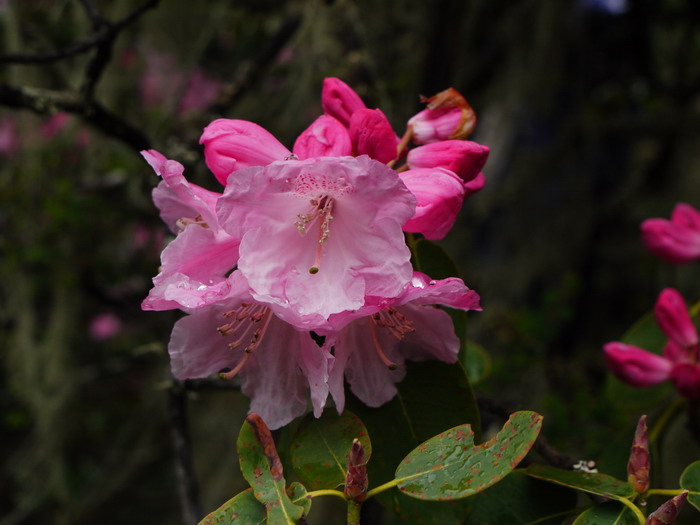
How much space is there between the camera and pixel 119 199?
209 centimetres

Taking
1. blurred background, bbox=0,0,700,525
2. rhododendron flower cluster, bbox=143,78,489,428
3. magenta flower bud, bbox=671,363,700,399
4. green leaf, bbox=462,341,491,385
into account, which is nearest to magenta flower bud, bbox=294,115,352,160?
rhododendron flower cluster, bbox=143,78,489,428

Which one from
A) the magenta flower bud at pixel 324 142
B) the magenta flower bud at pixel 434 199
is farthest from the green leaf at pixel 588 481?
the magenta flower bud at pixel 324 142

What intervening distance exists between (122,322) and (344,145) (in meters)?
2.25

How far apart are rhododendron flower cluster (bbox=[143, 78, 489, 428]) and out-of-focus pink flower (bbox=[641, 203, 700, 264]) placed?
512mm

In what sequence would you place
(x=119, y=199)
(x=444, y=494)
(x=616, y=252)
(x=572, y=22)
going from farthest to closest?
(x=616, y=252) < (x=119, y=199) < (x=572, y=22) < (x=444, y=494)

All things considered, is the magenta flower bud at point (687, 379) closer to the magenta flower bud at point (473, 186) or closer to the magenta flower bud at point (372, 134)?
the magenta flower bud at point (473, 186)

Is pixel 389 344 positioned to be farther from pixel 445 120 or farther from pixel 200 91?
pixel 200 91

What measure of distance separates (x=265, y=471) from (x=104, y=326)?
2324 mm

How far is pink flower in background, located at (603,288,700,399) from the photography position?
84 centimetres

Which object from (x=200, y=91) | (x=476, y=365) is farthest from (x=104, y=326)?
(x=476, y=365)

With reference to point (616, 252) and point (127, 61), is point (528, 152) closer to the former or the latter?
point (616, 252)

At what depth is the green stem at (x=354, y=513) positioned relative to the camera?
1.57ft

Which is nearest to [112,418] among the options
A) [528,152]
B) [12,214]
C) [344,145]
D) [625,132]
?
[12,214]

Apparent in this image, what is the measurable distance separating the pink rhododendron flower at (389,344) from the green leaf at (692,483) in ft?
0.73
